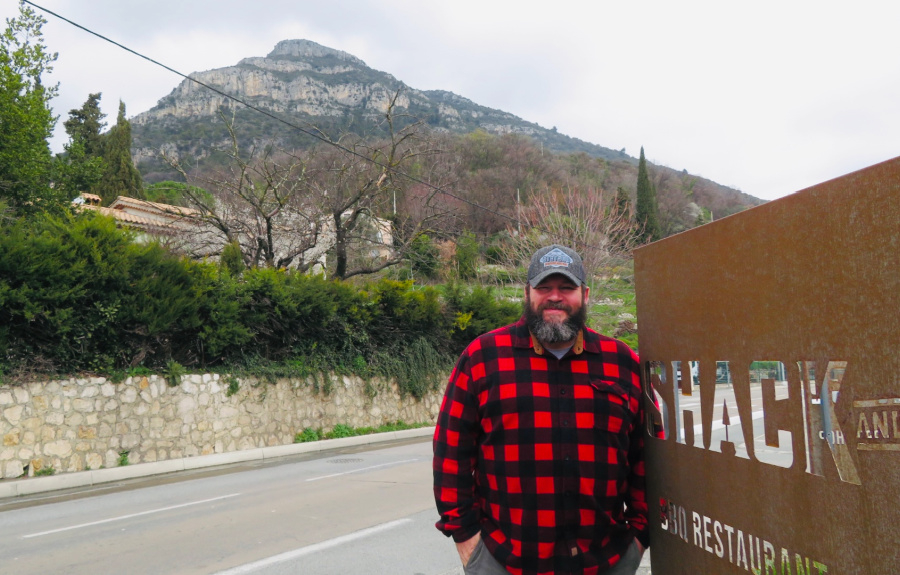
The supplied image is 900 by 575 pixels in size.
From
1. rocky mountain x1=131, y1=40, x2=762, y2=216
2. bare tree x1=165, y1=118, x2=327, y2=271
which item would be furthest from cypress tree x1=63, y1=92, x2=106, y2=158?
rocky mountain x1=131, y1=40, x2=762, y2=216

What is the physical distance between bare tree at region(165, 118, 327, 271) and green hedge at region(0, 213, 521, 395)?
2.95 metres

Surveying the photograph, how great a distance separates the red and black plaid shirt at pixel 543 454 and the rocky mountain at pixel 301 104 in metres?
81.1

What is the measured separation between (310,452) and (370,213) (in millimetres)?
7866

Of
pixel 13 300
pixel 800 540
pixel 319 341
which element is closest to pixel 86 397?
pixel 13 300

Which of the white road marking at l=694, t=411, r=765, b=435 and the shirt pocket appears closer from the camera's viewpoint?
the white road marking at l=694, t=411, r=765, b=435

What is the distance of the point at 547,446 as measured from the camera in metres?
2.30

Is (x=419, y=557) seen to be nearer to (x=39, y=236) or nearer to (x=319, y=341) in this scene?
(x=39, y=236)

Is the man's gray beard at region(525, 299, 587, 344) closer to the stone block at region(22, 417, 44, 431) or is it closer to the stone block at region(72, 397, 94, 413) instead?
the stone block at region(22, 417, 44, 431)

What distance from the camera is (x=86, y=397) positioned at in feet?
38.4

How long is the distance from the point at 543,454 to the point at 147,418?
476 inches

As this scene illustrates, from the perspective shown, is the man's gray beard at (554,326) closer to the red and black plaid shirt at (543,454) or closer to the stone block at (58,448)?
the red and black plaid shirt at (543,454)

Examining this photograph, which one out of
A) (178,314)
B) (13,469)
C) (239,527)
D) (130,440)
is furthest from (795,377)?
(178,314)

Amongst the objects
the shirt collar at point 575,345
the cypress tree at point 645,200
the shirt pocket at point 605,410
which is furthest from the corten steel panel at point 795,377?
the cypress tree at point 645,200

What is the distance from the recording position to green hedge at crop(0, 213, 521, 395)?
11125mm
